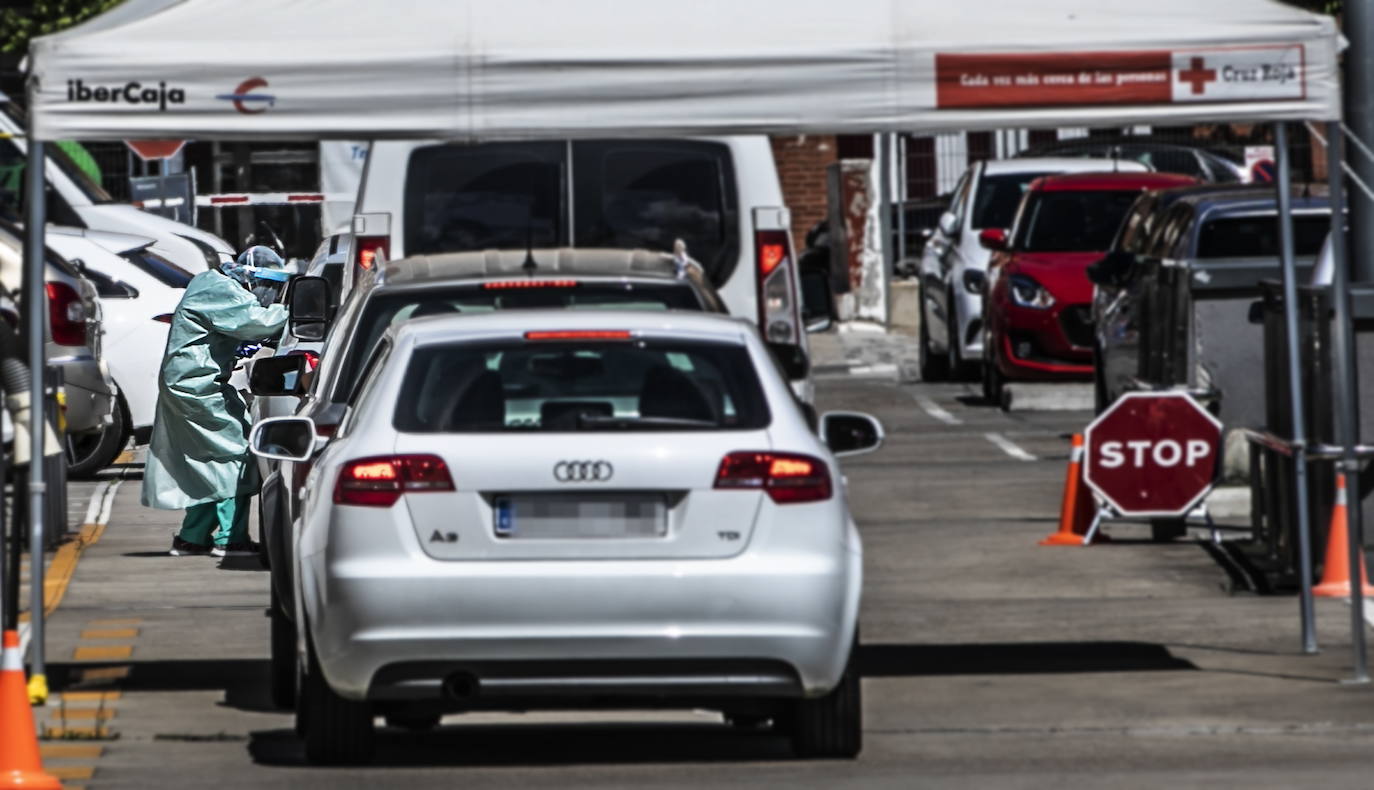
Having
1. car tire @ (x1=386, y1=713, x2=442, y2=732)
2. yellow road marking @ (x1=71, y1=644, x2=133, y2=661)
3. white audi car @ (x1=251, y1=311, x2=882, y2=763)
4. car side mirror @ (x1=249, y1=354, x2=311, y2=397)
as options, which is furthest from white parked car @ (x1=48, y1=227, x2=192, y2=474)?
white audi car @ (x1=251, y1=311, x2=882, y2=763)

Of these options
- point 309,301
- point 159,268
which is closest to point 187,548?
point 309,301

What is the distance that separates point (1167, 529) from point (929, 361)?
444 inches

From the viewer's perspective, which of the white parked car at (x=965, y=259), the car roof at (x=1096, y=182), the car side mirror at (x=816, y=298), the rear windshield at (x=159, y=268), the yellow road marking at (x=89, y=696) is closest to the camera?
the yellow road marking at (x=89, y=696)

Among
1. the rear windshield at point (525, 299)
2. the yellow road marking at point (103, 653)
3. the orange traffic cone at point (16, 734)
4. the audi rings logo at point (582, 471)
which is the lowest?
the yellow road marking at point (103, 653)

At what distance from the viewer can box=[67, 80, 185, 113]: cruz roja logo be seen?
9219 mm

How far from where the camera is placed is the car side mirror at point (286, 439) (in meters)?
8.90

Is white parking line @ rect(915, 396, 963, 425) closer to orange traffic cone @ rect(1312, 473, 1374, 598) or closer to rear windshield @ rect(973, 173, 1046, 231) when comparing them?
rear windshield @ rect(973, 173, 1046, 231)

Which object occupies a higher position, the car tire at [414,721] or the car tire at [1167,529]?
the car tire at [414,721]

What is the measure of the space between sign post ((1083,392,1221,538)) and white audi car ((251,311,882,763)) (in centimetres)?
526

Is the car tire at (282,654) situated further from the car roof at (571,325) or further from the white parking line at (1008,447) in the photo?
the white parking line at (1008,447)

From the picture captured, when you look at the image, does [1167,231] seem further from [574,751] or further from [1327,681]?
[574,751]

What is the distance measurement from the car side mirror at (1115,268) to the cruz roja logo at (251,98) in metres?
9.34

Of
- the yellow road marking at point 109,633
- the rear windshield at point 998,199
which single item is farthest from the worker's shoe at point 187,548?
the rear windshield at point 998,199

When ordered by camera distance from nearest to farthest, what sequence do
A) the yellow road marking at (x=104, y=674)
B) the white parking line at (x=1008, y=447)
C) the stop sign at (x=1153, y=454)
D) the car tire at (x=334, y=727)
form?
the car tire at (x=334, y=727) < the yellow road marking at (x=104, y=674) < the stop sign at (x=1153, y=454) < the white parking line at (x=1008, y=447)
